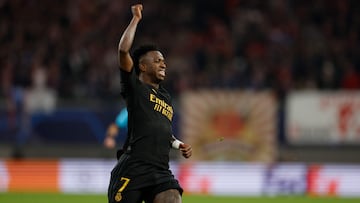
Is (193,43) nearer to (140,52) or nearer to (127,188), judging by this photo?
(140,52)

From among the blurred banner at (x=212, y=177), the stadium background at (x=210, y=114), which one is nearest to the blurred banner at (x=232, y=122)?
the stadium background at (x=210, y=114)

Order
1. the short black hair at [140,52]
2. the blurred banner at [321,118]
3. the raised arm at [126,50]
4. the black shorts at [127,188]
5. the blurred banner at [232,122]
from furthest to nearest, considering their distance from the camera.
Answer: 1. the blurred banner at [321,118]
2. the blurred banner at [232,122]
3. the short black hair at [140,52]
4. the black shorts at [127,188]
5. the raised arm at [126,50]

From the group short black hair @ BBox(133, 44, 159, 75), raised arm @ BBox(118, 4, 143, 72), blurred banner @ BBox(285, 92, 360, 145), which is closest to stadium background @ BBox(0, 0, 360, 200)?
blurred banner @ BBox(285, 92, 360, 145)

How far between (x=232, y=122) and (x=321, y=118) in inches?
74.2

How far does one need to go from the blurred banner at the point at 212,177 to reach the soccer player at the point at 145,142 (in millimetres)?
10398

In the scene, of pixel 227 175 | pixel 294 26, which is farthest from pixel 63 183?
pixel 294 26

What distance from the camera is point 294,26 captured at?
20750mm

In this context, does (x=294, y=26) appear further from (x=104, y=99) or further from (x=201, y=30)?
(x=104, y=99)

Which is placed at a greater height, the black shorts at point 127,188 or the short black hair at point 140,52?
the short black hair at point 140,52

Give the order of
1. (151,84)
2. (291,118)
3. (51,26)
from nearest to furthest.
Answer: (151,84), (291,118), (51,26)

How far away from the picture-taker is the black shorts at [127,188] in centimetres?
696

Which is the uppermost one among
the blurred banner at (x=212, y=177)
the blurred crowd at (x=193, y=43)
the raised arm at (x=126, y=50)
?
the blurred crowd at (x=193, y=43)

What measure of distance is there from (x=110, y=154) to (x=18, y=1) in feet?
16.6

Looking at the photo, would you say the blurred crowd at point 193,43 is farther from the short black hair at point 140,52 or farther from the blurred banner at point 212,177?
the short black hair at point 140,52
